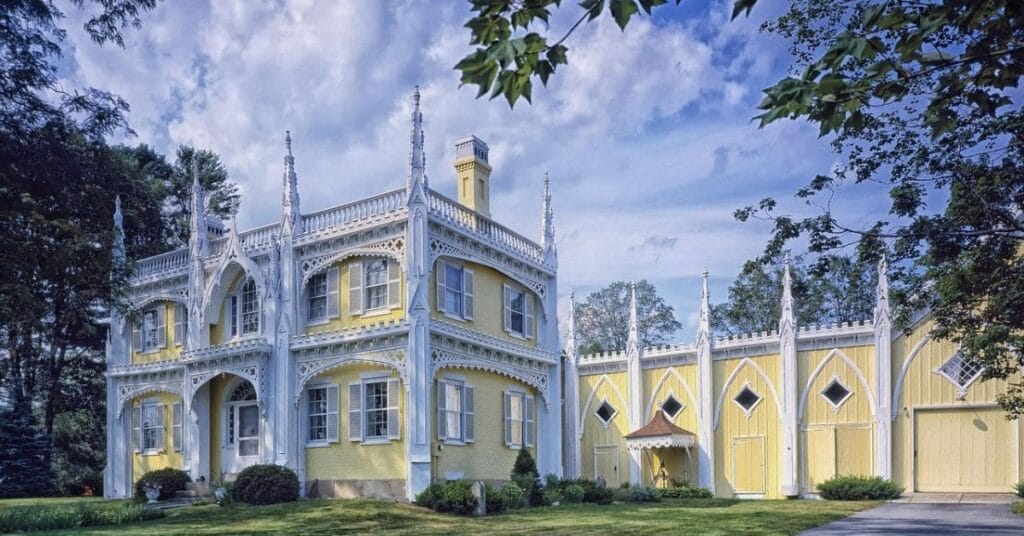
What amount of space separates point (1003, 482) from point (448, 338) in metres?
16.4

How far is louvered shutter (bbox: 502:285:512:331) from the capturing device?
87.9ft

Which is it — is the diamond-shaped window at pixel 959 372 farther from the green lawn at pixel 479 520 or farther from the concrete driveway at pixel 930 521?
the green lawn at pixel 479 520

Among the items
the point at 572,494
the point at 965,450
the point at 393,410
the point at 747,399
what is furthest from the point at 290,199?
the point at 965,450

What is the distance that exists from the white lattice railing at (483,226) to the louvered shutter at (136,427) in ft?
43.7

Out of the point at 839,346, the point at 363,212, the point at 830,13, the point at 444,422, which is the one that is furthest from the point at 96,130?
the point at 839,346

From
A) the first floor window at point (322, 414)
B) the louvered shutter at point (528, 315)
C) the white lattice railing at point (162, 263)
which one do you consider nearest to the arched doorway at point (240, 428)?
the first floor window at point (322, 414)

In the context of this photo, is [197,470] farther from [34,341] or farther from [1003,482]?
[1003,482]

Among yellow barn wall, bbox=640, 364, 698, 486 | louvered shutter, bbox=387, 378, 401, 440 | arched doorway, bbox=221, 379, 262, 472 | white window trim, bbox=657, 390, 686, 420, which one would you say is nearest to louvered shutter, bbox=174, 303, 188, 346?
arched doorway, bbox=221, 379, 262, 472

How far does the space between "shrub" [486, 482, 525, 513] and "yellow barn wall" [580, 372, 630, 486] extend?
33.6ft

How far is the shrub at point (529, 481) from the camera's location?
2284 cm

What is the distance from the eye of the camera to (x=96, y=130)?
1803 centimetres

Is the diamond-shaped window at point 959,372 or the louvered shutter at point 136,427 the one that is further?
the louvered shutter at point 136,427

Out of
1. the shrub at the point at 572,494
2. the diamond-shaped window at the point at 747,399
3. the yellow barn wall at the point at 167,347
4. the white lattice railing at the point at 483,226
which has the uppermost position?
the white lattice railing at the point at 483,226

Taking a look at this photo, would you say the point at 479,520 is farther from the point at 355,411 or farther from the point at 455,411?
the point at 355,411
